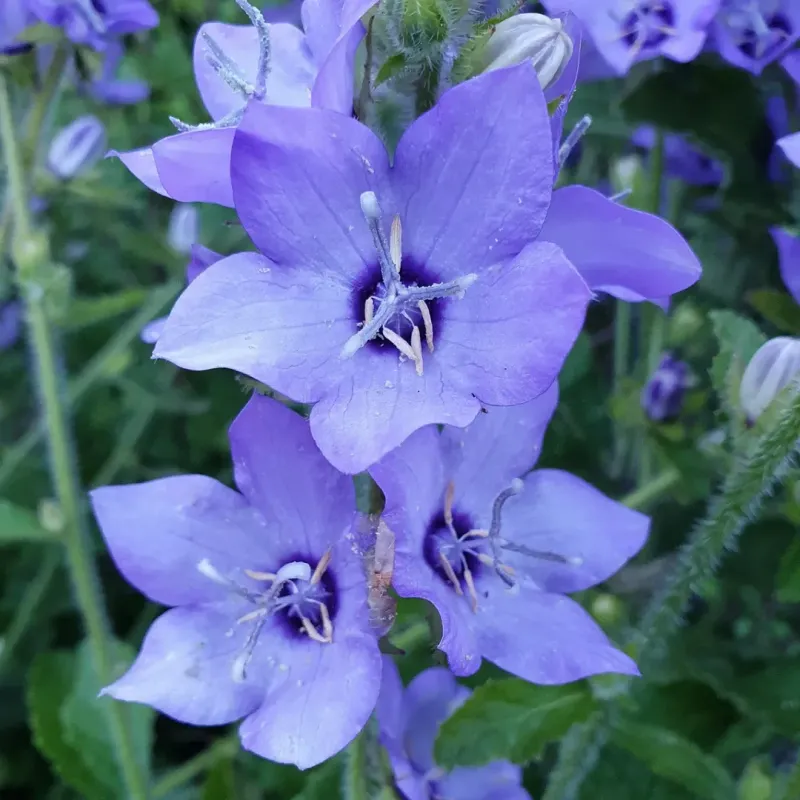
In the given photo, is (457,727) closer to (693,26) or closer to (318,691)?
(318,691)

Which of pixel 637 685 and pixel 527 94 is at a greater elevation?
pixel 527 94

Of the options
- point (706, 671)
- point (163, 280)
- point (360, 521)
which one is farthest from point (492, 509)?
point (163, 280)

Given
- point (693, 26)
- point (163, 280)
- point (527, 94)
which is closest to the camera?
point (527, 94)

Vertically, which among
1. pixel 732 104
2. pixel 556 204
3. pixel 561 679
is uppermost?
pixel 556 204

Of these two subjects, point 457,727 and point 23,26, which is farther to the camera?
point 23,26

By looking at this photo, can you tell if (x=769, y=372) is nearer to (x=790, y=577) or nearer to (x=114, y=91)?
(x=790, y=577)

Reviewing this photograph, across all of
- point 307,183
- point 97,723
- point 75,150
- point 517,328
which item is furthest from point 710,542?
point 75,150
